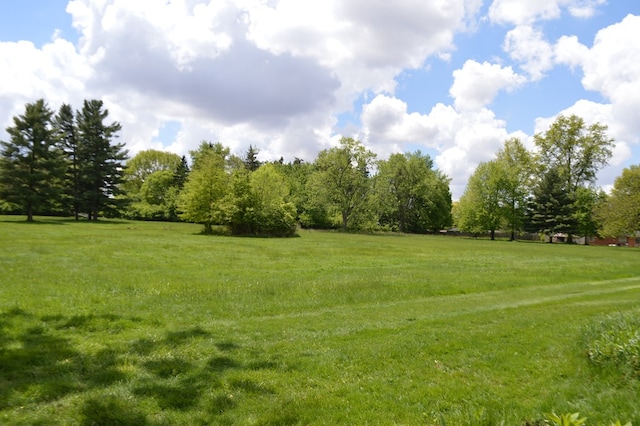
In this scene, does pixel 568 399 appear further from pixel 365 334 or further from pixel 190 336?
pixel 190 336

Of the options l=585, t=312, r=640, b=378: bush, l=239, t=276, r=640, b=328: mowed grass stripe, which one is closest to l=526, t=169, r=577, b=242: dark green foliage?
l=239, t=276, r=640, b=328: mowed grass stripe

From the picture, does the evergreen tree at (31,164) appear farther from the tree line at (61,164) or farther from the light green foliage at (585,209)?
the light green foliage at (585,209)

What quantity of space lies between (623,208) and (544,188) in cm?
2021

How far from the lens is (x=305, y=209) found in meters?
76.5

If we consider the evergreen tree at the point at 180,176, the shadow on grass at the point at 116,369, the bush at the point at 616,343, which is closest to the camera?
the shadow on grass at the point at 116,369

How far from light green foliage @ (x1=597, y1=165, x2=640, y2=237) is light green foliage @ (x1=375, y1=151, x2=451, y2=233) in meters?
34.5

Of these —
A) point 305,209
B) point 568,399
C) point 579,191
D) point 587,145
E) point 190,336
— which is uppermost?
Result: point 587,145

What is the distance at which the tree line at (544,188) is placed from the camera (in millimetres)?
62062

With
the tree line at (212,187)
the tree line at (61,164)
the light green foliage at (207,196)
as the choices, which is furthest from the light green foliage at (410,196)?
the tree line at (61,164)

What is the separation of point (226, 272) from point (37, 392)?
38.9ft

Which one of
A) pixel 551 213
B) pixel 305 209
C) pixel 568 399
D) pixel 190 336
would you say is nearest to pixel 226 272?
pixel 190 336

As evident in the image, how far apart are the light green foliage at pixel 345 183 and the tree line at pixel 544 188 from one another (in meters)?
19.5

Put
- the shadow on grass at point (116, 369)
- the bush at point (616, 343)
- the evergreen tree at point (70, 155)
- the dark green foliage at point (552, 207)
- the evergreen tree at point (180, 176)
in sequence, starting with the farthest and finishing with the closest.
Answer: the evergreen tree at point (180, 176) → the dark green foliage at point (552, 207) → the evergreen tree at point (70, 155) → the bush at point (616, 343) → the shadow on grass at point (116, 369)

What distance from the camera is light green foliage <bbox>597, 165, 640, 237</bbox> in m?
44.9
